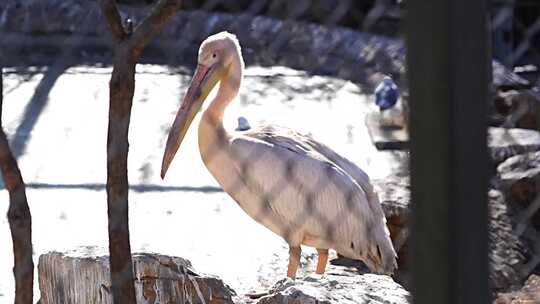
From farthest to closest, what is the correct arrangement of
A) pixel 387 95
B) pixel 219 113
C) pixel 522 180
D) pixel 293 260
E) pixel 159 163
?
pixel 387 95, pixel 159 163, pixel 522 180, pixel 219 113, pixel 293 260

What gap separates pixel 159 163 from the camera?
5.58 metres

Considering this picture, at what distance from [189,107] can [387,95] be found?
2.84 m

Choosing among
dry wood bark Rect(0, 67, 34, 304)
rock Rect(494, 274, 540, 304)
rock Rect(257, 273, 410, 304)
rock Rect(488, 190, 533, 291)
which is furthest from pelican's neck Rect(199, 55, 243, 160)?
dry wood bark Rect(0, 67, 34, 304)

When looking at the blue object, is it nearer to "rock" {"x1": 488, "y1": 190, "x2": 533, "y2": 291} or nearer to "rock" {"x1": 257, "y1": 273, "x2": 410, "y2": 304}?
"rock" {"x1": 488, "y1": 190, "x2": 533, "y2": 291}

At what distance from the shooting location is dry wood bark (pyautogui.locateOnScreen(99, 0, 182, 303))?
70.2 inches

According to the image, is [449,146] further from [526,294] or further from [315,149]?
[315,149]

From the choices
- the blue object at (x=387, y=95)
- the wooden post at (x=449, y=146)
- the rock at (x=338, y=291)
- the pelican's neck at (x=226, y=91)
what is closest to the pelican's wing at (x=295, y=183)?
the pelican's neck at (x=226, y=91)

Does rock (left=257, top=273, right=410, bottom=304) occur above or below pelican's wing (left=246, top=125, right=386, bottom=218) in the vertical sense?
below

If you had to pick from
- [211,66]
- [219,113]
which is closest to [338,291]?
[219,113]

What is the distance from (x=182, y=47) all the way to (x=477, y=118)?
7668 millimetres

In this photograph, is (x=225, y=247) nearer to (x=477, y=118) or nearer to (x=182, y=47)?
(x=477, y=118)

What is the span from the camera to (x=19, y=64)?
811 centimetres

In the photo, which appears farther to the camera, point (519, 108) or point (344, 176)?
point (519, 108)

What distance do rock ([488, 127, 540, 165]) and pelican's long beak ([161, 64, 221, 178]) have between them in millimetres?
1359
